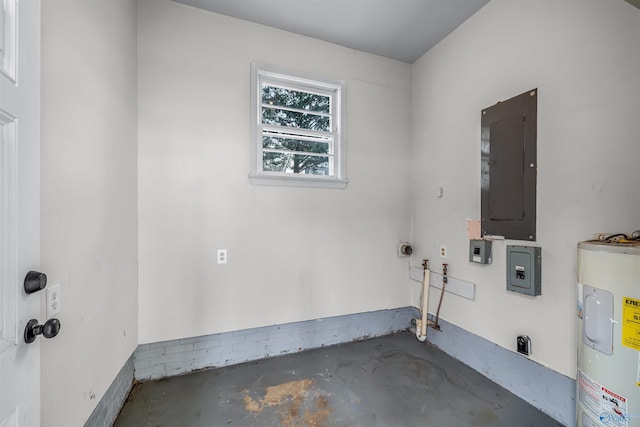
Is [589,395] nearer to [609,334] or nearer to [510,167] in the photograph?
[609,334]

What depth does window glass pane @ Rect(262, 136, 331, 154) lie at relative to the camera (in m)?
2.43

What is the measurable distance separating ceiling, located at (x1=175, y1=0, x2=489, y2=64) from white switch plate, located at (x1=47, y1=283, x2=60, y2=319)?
2.24 m

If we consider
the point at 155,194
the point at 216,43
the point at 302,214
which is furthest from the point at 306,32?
the point at 155,194

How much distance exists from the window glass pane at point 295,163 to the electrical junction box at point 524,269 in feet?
5.50

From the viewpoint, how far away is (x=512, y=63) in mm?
1935

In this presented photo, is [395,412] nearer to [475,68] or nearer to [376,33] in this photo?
[475,68]

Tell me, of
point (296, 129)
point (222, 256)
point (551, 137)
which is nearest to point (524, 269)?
point (551, 137)

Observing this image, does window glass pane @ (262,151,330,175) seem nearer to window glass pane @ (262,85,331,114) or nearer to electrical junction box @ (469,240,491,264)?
window glass pane @ (262,85,331,114)

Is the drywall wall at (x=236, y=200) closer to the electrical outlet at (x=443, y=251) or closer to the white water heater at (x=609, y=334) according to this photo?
the electrical outlet at (x=443, y=251)

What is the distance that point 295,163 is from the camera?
250 centimetres

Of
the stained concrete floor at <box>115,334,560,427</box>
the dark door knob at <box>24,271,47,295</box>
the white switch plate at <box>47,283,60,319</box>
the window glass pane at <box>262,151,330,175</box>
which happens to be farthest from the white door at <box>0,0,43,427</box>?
the window glass pane at <box>262,151,330,175</box>

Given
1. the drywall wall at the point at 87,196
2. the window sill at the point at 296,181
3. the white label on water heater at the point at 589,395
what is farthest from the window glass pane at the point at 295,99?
the white label on water heater at the point at 589,395

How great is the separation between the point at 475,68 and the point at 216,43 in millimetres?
2191

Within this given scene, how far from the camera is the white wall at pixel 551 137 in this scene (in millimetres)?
1422
